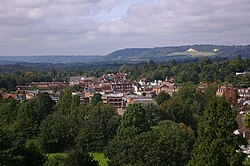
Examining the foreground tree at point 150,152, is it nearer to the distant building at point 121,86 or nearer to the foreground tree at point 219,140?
the foreground tree at point 219,140

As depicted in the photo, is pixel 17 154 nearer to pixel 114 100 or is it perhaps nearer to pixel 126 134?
pixel 126 134

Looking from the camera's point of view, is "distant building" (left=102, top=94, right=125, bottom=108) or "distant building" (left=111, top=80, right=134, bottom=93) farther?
"distant building" (left=111, top=80, right=134, bottom=93)

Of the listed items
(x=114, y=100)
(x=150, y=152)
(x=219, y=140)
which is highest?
(x=219, y=140)

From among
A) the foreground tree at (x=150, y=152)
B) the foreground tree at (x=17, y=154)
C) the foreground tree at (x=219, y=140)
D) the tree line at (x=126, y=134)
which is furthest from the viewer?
the foreground tree at (x=150, y=152)

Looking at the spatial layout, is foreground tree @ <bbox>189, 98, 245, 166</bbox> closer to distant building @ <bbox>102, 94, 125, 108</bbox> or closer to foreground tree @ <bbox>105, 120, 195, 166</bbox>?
foreground tree @ <bbox>105, 120, 195, 166</bbox>

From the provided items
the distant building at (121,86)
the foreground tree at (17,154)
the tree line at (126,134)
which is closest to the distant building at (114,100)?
the tree line at (126,134)

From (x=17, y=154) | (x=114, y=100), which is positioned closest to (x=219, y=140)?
(x=17, y=154)

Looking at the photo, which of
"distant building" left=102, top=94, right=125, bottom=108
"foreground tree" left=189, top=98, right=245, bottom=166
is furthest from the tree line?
"distant building" left=102, top=94, right=125, bottom=108

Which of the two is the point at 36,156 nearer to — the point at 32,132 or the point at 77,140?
the point at 77,140
